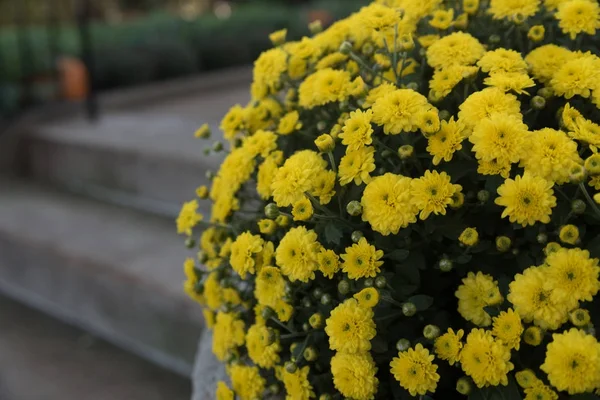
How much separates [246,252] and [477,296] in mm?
339

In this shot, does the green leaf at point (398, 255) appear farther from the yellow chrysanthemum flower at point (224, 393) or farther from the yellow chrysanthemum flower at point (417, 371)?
the yellow chrysanthemum flower at point (224, 393)

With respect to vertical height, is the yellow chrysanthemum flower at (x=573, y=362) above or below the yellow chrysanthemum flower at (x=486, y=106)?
below

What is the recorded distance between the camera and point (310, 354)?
1031 mm

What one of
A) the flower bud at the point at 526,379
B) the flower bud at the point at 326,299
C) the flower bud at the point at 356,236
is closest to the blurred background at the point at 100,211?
the flower bud at the point at 326,299

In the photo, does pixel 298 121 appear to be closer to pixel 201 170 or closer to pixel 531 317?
pixel 531 317

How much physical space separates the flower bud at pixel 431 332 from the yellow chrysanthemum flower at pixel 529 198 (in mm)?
180

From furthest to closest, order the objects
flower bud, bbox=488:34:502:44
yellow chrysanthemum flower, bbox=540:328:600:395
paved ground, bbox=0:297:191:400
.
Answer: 1. paved ground, bbox=0:297:191:400
2. flower bud, bbox=488:34:502:44
3. yellow chrysanthemum flower, bbox=540:328:600:395

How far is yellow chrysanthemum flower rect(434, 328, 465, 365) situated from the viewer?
3.05 ft

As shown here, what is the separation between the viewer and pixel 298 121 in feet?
4.04

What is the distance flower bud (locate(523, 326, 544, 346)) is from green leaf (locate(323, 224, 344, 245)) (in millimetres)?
271

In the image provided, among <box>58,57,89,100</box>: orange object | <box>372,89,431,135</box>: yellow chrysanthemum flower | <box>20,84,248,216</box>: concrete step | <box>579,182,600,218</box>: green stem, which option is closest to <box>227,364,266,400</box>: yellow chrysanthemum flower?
<box>372,89,431,135</box>: yellow chrysanthemum flower

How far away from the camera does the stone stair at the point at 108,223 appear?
210cm

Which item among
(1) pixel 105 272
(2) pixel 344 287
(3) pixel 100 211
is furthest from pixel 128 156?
(2) pixel 344 287

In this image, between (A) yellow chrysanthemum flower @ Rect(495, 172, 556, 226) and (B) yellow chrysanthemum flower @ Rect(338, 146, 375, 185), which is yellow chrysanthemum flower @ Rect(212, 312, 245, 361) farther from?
(A) yellow chrysanthemum flower @ Rect(495, 172, 556, 226)
